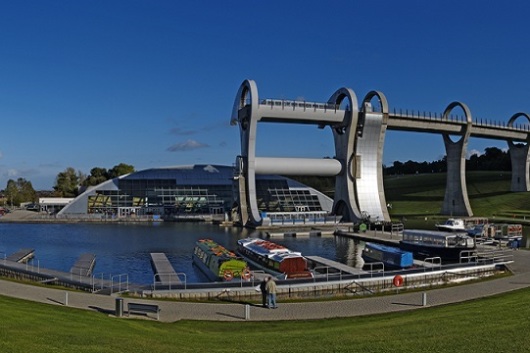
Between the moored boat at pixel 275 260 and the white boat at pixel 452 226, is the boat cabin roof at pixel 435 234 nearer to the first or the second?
the moored boat at pixel 275 260

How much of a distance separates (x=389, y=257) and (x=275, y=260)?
25.2 ft

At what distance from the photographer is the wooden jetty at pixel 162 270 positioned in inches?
1070

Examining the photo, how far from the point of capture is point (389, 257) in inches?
1281

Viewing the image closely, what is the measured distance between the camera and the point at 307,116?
208 ft

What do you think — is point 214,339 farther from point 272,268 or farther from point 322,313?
point 272,268

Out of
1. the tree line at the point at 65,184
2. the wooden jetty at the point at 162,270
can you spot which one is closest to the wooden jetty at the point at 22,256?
the wooden jetty at the point at 162,270

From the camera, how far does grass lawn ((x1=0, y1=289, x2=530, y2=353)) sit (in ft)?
36.2

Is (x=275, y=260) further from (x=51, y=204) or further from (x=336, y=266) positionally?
(x=51, y=204)

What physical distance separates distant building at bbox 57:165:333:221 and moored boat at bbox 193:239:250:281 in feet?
135

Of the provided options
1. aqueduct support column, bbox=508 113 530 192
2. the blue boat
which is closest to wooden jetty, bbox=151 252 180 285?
the blue boat

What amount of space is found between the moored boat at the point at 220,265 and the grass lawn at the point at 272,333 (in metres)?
10.0

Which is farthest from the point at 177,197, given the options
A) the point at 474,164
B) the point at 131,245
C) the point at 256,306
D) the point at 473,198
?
the point at 474,164

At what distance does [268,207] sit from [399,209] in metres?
24.3

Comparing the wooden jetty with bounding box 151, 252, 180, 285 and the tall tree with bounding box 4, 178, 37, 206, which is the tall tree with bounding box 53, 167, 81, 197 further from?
the wooden jetty with bounding box 151, 252, 180, 285
